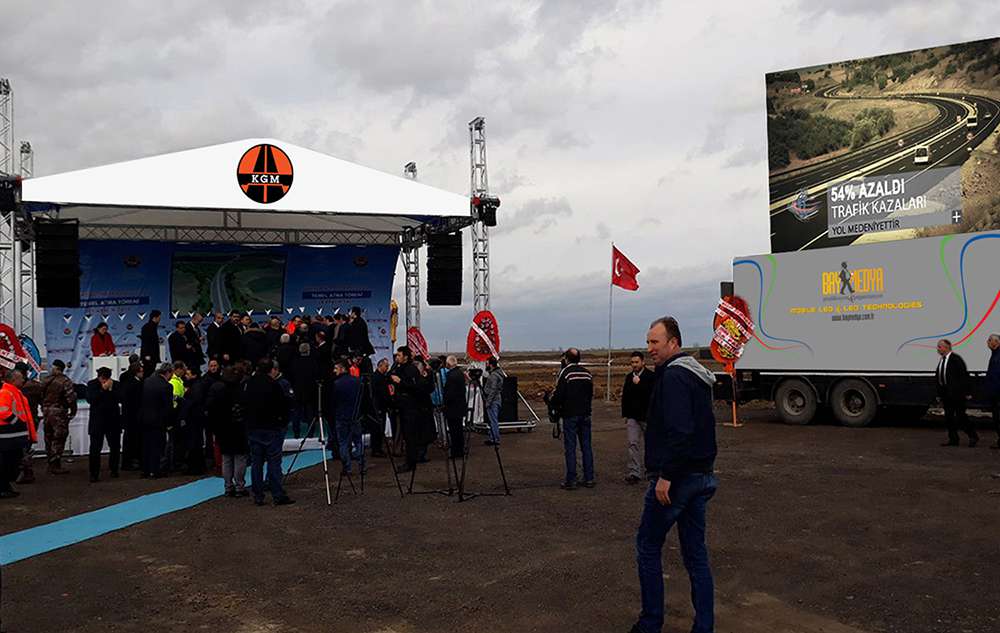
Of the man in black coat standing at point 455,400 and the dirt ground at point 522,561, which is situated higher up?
the man in black coat standing at point 455,400

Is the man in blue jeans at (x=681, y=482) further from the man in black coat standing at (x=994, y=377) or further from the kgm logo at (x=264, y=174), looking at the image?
the kgm logo at (x=264, y=174)

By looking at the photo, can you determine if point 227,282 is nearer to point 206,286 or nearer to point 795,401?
point 206,286

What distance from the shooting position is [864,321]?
16094 millimetres

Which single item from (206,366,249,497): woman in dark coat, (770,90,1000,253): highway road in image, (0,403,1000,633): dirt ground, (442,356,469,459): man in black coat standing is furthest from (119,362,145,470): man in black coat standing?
(770,90,1000,253): highway road in image

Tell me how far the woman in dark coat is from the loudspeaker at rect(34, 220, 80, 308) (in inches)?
262

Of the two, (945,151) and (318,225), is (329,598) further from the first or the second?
(945,151)

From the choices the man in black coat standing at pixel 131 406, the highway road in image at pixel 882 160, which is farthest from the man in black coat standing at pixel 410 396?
the highway road in image at pixel 882 160

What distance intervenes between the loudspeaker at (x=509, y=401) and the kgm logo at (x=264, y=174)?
232 inches

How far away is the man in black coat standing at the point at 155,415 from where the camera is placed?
12.0 m

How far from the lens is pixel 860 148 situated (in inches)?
1379

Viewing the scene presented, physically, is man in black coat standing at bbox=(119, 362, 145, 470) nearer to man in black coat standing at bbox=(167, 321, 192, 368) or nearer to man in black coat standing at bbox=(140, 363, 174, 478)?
man in black coat standing at bbox=(140, 363, 174, 478)

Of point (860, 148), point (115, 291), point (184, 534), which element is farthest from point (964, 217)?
point (184, 534)

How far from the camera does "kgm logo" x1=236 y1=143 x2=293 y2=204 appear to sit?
1538 cm

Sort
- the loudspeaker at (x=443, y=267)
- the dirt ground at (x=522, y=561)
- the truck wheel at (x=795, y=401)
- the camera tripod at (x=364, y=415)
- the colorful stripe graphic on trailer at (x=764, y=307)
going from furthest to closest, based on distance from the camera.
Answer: the loudspeaker at (x=443, y=267)
the colorful stripe graphic on trailer at (x=764, y=307)
the truck wheel at (x=795, y=401)
the camera tripod at (x=364, y=415)
the dirt ground at (x=522, y=561)
